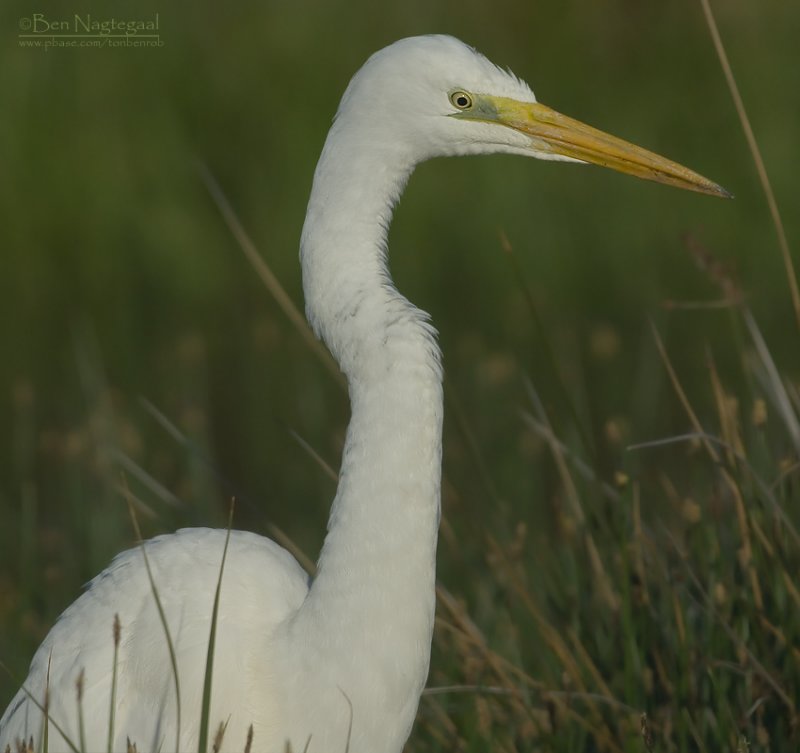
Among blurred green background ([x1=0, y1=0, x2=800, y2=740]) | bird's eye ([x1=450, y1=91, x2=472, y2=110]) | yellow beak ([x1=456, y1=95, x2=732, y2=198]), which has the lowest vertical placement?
blurred green background ([x1=0, y1=0, x2=800, y2=740])

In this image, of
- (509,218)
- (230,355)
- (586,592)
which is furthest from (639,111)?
(586,592)

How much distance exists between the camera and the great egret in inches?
97.2

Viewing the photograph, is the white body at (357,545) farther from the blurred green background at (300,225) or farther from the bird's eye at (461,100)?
the blurred green background at (300,225)

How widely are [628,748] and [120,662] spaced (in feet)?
3.26

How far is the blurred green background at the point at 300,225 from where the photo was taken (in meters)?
5.91

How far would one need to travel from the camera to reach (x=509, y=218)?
7.28m

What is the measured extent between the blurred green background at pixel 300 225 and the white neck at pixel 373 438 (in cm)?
278

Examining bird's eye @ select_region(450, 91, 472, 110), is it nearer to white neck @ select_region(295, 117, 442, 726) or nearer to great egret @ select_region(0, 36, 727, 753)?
great egret @ select_region(0, 36, 727, 753)

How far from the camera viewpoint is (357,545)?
2.48 metres

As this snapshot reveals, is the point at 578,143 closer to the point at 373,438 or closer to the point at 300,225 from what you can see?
the point at 373,438

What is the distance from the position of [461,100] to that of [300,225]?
465 cm

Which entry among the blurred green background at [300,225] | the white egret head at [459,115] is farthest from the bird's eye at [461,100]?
the blurred green background at [300,225]

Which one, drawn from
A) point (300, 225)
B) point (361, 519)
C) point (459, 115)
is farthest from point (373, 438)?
point (300, 225)

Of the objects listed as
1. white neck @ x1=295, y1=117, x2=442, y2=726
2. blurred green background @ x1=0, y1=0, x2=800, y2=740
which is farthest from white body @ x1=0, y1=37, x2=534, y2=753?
blurred green background @ x1=0, y1=0, x2=800, y2=740
